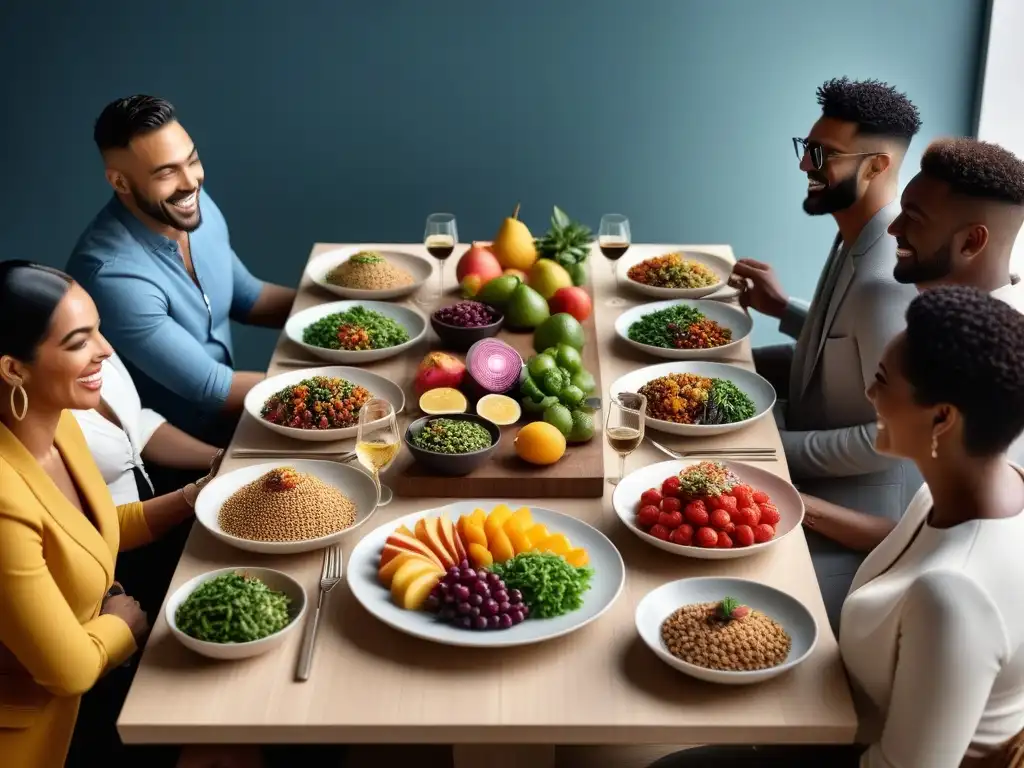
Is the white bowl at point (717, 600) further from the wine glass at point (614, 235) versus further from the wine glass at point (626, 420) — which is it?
the wine glass at point (614, 235)

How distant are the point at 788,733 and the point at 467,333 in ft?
4.66

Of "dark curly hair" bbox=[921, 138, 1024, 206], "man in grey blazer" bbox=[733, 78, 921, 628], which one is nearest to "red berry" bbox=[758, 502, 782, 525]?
"man in grey blazer" bbox=[733, 78, 921, 628]

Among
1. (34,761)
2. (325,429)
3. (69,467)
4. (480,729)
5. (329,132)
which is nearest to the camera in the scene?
(480,729)

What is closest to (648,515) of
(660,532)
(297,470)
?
(660,532)

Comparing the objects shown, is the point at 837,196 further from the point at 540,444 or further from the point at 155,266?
the point at 155,266

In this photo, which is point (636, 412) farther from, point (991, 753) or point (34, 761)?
point (34, 761)

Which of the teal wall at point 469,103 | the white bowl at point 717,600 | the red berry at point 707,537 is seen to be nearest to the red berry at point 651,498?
the red berry at point 707,537

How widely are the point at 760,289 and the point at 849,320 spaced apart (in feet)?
1.56

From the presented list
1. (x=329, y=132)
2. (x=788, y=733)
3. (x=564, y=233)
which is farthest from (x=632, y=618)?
(x=329, y=132)

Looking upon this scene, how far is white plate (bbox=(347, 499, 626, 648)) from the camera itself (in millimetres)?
1692

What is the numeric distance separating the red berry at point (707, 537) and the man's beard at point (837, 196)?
1103 mm

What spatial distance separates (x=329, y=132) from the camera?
4090mm

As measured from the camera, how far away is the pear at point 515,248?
10.4ft

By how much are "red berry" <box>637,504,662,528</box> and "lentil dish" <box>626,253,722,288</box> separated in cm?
123
